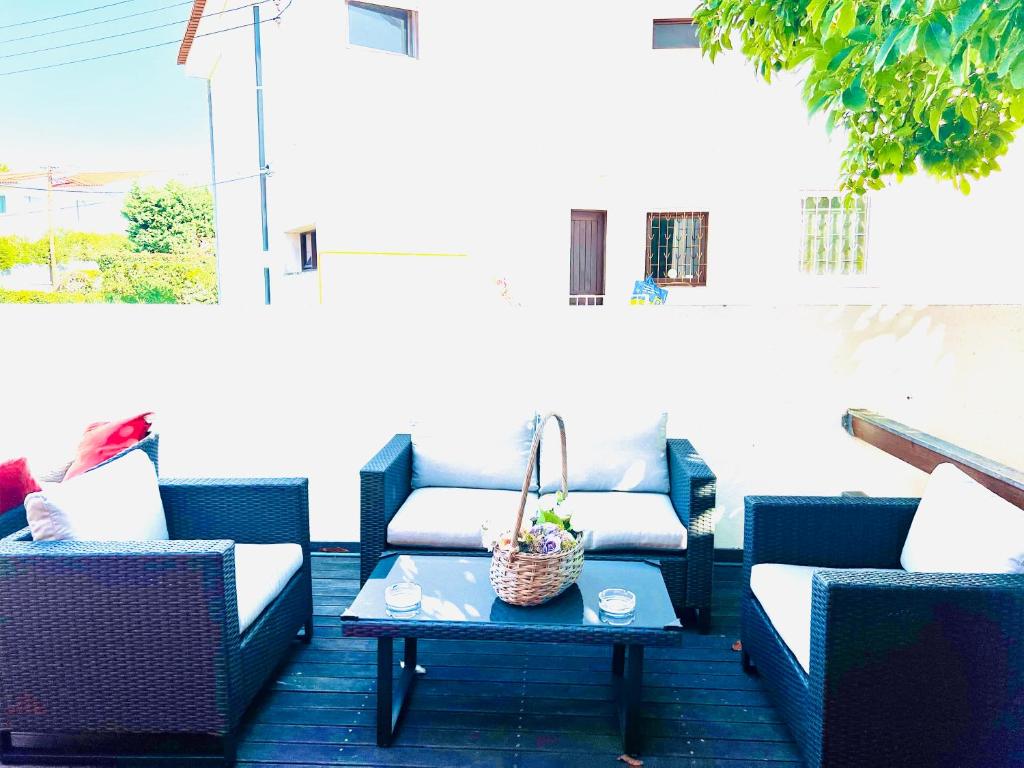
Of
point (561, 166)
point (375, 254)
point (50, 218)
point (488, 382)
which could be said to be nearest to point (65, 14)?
point (50, 218)

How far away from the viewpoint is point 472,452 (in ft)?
11.0

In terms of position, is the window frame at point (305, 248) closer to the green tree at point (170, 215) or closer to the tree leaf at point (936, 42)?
the green tree at point (170, 215)

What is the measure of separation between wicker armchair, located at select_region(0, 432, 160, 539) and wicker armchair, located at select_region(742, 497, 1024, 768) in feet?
7.88

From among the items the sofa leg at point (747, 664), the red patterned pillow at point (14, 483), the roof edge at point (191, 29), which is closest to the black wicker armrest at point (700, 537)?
the sofa leg at point (747, 664)

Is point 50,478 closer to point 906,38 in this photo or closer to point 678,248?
point 906,38

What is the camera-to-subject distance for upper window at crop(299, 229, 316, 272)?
9281mm

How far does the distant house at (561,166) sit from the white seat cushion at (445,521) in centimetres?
526

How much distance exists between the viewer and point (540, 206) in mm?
8375

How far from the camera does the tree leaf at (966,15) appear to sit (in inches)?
56.3

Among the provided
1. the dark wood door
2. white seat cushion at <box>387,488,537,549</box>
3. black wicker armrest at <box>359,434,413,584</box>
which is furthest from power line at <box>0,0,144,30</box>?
white seat cushion at <box>387,488,537,549</box>

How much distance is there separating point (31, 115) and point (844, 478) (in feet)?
48.6

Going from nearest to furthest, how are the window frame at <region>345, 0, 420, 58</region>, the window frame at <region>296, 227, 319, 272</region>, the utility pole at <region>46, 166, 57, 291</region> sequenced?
the window frame at <region>345, 0, 420, 58</region> < the window frame at <region>296, 227, 319, 272</region> < the utility pole at <region>46, 166, 57, 291</region>

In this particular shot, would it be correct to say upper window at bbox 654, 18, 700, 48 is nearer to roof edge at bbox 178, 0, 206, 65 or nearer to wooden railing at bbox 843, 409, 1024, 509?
roof edge at bbox 178, 0, 206, 65

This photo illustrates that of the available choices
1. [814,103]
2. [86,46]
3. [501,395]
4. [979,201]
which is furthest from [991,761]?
[86,46]
